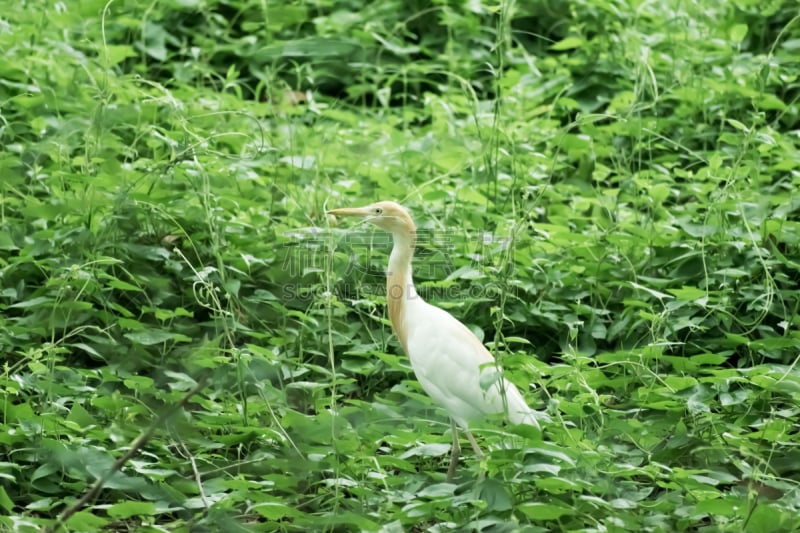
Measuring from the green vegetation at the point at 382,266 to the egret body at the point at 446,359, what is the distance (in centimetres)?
14

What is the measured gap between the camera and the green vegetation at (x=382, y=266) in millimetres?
3201

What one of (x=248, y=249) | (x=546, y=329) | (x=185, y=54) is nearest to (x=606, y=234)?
(x=546, y=329)

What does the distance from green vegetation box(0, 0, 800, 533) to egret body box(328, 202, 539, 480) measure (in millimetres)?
144

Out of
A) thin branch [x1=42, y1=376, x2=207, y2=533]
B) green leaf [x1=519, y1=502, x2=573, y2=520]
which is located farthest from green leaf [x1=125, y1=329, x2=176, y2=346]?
green leaf [x1=519, y1=502, x2=573, y2=520]

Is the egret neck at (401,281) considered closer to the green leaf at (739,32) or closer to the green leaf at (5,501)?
the green leaf at (5,501)

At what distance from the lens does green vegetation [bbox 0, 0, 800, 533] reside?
3201 millimetres

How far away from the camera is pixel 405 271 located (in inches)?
141

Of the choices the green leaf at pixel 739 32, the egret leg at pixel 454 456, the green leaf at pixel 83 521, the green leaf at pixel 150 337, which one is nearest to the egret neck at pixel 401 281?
the egret leg at pixel 454 456

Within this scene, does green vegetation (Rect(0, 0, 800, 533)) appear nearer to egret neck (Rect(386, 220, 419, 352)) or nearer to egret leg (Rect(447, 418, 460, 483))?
egret leg (Rect(447, 418, 460, 483))

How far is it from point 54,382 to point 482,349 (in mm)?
1327

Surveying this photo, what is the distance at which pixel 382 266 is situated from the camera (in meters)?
4.45

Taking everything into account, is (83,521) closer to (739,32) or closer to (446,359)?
(446,359)

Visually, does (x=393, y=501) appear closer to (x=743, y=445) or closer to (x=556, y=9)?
(x=743, y=445)

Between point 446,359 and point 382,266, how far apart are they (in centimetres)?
112
